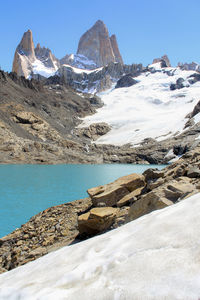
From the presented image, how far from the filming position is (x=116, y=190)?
8.30 meters

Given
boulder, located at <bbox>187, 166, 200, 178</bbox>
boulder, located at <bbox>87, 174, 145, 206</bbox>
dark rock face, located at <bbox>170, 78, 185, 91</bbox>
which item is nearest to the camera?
boulder, located at <bbox>187, 166, 200, 178</bbox>

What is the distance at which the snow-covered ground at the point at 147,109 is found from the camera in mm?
86419

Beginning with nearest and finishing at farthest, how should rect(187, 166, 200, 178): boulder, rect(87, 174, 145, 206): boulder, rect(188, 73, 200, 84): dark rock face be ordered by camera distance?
rect(187, 166, 200, 178): boulder
rect(87, 174, 145, 206): boulder
rect(188, 73, 200, 84): dark rock face

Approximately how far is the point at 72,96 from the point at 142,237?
122786 mm

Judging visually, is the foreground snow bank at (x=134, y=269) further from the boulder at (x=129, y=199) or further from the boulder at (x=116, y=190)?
the boulder at (x=116, y=190)

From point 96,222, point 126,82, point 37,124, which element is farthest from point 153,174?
point 126,82

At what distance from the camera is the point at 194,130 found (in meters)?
66.8

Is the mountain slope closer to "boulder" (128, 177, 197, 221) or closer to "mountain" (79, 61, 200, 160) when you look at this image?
"mountain" (79, 61, 200, 160)

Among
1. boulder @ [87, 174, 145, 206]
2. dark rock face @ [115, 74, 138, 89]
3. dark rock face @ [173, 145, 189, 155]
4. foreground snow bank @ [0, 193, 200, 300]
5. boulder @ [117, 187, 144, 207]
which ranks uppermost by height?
dark rock face @ [115, 74, 138, 89]

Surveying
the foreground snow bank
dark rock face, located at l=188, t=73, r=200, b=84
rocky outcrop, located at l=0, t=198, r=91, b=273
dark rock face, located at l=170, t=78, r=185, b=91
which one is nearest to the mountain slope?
rocky outcrop, located at l=0, t=198, r=91, b=273

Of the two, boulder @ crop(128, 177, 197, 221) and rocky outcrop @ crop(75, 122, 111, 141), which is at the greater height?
rocky outcrop @ crop(75, 122, 111, 141)

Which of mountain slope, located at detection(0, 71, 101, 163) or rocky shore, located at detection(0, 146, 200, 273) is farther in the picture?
mountain slope, located at detection(0, 71, 101, 163)

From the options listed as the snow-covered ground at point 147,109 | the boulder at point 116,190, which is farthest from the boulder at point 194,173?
the snow-covered ground at point 147,109

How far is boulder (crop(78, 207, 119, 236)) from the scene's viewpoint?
21.4ft
